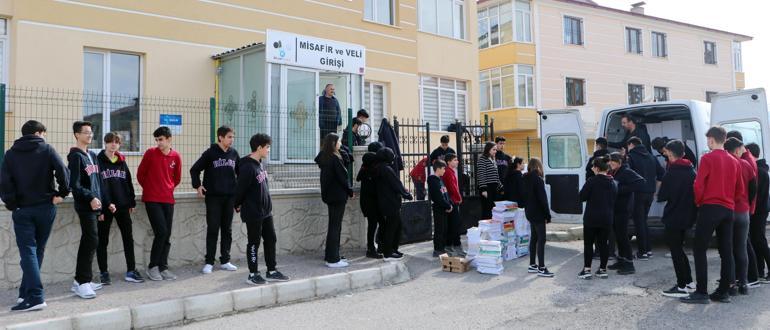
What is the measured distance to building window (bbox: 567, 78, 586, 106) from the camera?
25.3m

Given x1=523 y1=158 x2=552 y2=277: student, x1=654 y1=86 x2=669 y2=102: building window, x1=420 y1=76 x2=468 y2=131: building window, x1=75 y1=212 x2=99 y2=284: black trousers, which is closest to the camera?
x1=75 y1=212 x2=99 y2=284: black trousers

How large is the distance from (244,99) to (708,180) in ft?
28.0

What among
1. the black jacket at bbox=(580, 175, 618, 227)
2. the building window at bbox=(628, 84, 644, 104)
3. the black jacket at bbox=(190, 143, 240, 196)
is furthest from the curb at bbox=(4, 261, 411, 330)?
the building window at bbox=(628, 84, 644, 104)

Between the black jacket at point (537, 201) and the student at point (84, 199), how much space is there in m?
5.30

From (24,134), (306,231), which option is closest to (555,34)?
(306,231)

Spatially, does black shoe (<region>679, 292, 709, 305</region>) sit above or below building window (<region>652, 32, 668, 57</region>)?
below

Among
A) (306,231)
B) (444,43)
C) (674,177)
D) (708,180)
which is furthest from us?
(444,43)

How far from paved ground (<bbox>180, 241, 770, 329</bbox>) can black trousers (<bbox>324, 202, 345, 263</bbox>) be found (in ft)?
3.33

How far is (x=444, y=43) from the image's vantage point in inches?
691

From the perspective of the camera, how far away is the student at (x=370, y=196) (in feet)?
27.8

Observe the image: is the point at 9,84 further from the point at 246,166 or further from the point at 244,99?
the point at 246,166

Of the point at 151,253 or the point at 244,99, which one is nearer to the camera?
the point at 151,253

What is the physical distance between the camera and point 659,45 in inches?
1128

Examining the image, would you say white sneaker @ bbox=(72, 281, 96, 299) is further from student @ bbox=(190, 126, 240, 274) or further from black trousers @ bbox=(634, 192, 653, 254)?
black trousers @ bbox=(634, 192, 653, 254)
